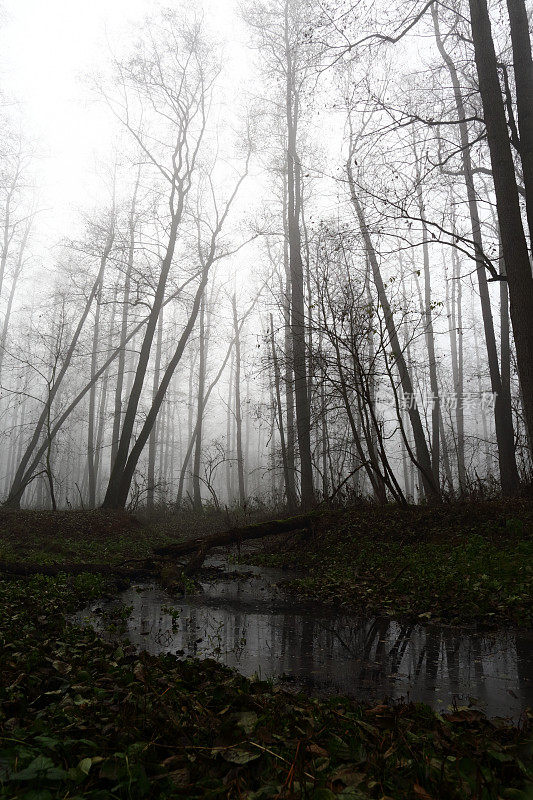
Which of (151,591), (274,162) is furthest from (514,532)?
(274,162)

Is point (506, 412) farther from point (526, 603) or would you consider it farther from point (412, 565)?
point (526, 603)

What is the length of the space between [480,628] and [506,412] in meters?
7.61

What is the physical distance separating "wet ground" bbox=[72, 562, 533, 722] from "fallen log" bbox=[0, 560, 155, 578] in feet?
2.97

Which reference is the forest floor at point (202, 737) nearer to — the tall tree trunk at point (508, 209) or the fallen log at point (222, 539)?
the fallen log at point (222, 539)

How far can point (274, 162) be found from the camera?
52.8 feet

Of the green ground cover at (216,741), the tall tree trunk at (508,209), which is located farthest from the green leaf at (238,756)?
the tall tree trunk at (508,209)

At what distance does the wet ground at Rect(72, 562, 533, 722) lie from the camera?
9.71 feet

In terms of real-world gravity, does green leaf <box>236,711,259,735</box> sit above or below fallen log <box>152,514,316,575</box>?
below

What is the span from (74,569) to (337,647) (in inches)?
154

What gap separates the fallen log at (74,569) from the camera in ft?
18.9

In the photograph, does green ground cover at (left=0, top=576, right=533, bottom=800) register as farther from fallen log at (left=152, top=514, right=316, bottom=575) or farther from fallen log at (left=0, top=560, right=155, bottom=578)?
fallen log at (left=152, top=514, right=316, bottom=575)

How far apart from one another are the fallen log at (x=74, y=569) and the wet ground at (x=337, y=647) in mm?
905

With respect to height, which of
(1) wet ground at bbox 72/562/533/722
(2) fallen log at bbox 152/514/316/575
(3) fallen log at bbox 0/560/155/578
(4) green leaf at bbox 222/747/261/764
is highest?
(2) fallen log at bbox 152/514/316/575

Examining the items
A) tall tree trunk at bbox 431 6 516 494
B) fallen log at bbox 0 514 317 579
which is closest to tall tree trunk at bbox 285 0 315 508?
fallen log at bbox 0 514 317 579
